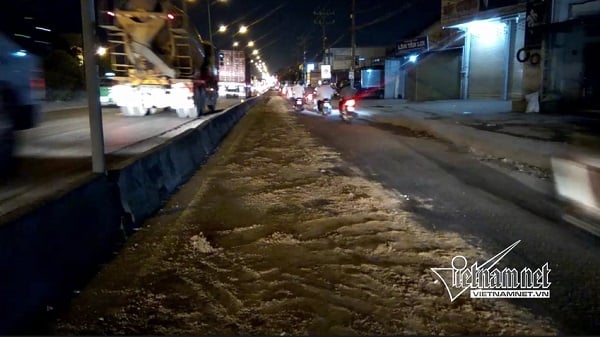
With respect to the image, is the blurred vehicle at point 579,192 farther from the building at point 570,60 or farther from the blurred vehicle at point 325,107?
the blurred vehicle at point 325,107

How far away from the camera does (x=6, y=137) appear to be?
8.84 metres

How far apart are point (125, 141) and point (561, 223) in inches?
433

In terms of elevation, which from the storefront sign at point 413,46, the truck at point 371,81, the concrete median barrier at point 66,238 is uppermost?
the storefront sign at point 413,46

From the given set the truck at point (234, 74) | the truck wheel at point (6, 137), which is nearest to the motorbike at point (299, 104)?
the truck at point (234, 74)

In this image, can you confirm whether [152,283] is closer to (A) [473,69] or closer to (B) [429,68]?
(A) [473,69]

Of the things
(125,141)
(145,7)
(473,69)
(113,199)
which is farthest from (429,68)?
(113,199)

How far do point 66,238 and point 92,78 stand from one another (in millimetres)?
2131

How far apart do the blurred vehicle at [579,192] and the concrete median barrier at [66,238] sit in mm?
5853

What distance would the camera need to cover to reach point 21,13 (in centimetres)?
1027

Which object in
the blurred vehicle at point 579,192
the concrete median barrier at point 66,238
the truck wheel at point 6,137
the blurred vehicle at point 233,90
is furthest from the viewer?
the blurred vehicle at point 233,90

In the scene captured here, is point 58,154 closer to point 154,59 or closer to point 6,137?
point 6,137

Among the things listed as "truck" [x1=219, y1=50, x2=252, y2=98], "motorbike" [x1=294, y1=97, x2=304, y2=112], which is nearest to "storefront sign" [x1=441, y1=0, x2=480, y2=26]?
"motorbike" [x1=294, y1=97, x2=304, y2=112]

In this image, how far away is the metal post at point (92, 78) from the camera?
5.81 meters

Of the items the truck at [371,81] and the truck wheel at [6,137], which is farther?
the truck at [371,81]
